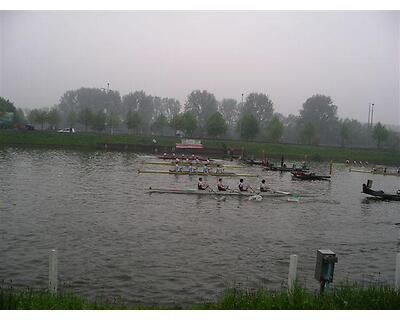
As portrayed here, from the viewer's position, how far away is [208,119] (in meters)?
102

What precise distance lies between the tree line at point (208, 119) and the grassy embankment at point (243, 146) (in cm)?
1159

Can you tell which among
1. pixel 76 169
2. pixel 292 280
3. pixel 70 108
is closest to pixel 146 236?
pixel 292 280

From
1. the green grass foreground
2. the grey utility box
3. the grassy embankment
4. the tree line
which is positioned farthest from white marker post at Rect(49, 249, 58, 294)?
the tree line

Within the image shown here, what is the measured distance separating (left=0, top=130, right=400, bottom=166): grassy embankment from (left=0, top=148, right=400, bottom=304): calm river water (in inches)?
1890

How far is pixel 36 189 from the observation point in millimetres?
29734

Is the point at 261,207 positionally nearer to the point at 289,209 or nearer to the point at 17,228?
the point at 289,209

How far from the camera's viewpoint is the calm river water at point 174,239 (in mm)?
14031

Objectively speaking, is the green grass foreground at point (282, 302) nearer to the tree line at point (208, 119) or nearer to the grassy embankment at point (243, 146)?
the grassy embankment at point (243, 146)

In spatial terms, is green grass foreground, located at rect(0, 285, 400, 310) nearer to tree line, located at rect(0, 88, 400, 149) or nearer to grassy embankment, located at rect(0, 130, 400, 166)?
grassy embankment, located at rect(0, 130, 400, 166)

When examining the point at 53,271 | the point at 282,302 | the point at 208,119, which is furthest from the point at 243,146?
the point at 282,302

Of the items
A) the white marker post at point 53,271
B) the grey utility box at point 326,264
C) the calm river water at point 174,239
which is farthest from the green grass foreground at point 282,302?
the calm river water at point 174,239

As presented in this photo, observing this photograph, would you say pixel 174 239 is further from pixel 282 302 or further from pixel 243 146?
pixel 243 146

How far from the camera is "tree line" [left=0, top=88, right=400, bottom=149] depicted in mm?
101125

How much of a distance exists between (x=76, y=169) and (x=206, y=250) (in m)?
28.9
